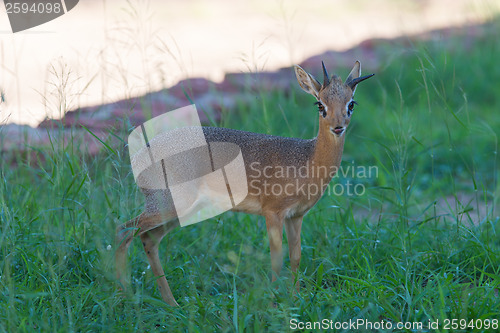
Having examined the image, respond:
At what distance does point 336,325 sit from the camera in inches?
130

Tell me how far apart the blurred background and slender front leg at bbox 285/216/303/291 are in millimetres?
1895

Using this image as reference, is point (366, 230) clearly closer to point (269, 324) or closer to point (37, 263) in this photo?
point (269, 324)

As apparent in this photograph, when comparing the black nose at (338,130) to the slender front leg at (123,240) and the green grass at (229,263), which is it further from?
the slender front leg at (123,240)

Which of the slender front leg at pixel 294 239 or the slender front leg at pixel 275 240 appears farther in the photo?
the slender front leg at pixel 294 239

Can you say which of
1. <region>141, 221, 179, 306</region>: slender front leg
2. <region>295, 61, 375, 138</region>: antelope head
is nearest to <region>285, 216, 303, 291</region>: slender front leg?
<region>295, 61, 375, 138</region>: antelope head

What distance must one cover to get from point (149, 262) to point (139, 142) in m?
0.88

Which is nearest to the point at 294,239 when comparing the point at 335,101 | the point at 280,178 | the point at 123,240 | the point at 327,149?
the point at 280,178

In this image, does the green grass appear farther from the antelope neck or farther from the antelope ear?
the antelope ear

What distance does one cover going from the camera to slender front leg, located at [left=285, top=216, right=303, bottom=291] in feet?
14.1

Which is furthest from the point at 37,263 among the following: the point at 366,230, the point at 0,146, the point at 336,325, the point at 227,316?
the point at 366,230

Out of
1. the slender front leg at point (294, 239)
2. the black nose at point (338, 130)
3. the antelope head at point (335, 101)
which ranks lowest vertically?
A: the slender front leg at point (294, 239)

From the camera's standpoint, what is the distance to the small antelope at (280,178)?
400 centimetres

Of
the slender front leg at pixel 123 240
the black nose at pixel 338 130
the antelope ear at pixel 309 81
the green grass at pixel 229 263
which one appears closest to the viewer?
the green grass at pixel 229 263

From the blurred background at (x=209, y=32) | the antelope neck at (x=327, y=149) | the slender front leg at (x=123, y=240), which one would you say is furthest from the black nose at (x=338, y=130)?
the blurred background at (x=209, y=32)
